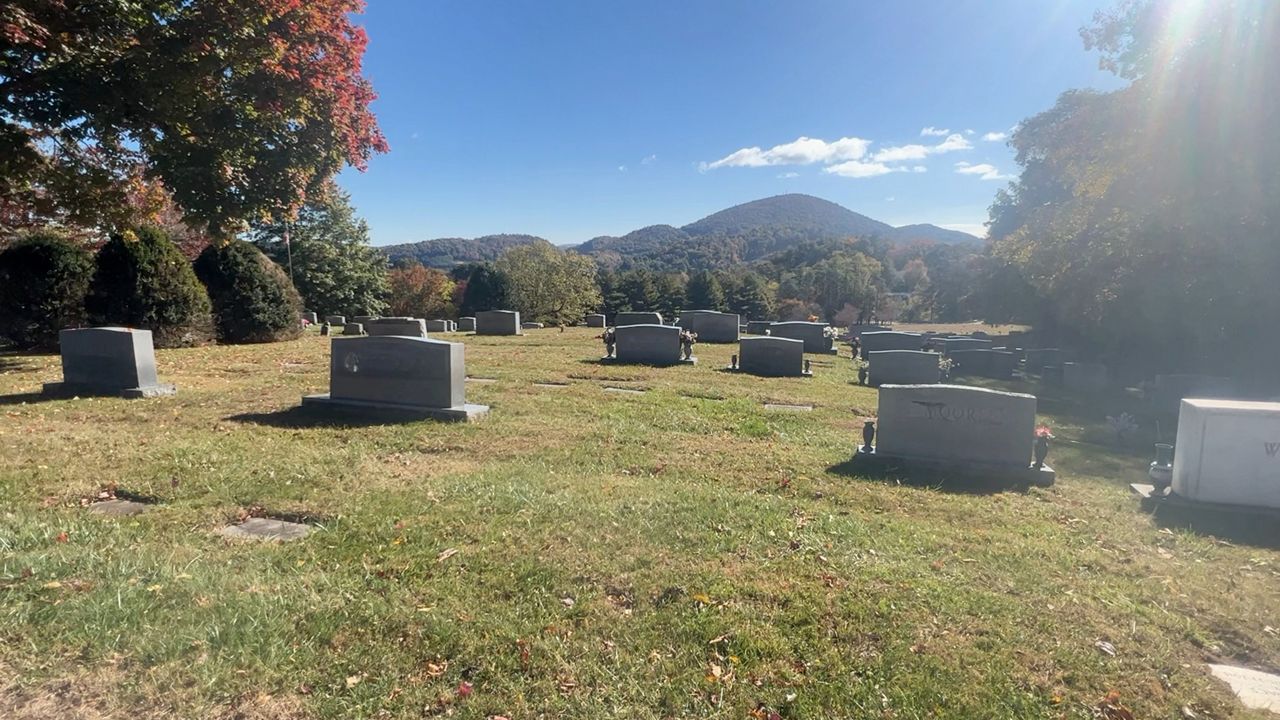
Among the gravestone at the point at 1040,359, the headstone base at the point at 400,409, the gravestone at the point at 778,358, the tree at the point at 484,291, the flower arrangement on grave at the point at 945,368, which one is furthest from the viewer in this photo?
the tree at the point at 484,291

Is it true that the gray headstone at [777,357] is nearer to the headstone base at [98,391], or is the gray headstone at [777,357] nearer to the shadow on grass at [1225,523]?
the shadow on grass at [1225,523]

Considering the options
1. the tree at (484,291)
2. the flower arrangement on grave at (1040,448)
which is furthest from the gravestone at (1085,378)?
the tree at (484,291)

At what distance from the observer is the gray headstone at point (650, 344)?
16.0 m

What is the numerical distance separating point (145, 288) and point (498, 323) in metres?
12.1

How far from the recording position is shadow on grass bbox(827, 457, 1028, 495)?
6.20 metres

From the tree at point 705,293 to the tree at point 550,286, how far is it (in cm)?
2185

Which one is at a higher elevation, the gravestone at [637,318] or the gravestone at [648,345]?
the gravestone at [637,318]

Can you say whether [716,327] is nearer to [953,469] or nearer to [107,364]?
[953,469]

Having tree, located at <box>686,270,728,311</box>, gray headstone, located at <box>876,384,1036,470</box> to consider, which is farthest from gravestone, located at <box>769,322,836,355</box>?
tree, located at <box>686,270,728,311</box>

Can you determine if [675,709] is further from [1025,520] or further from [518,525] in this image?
[1025,520]

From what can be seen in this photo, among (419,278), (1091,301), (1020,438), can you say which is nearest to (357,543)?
(1020,438)

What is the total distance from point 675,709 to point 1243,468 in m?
6.04

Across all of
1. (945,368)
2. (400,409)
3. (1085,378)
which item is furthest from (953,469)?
(1085,378)

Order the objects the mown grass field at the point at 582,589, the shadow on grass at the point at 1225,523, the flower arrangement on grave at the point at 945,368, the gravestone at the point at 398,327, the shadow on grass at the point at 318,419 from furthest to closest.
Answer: the gravestone at the point at 398,327 < the flower arrangement on grave at the point at 945,368 < the shadow on grass at the point at 318,419 < the shadow on grass at the point at 1225,523 < the mown grass field at the point at 582,589
